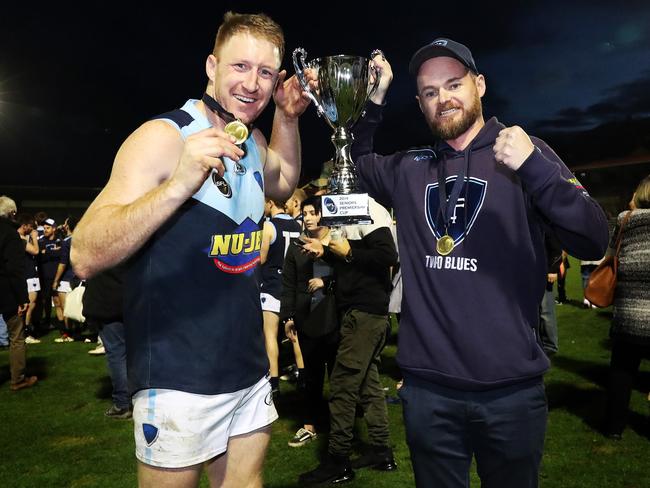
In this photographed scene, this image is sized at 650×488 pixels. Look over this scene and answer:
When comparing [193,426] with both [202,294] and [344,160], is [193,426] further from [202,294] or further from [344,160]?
[344,160]

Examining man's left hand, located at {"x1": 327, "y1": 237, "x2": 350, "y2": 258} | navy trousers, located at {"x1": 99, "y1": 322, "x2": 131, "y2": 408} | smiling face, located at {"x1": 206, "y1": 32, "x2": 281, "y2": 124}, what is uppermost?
smiling face, located at {"x1": 206, "y1": 32, "x2": 281, "y2": 124}

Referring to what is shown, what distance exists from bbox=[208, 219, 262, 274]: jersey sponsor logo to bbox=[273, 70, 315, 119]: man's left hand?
0.77 m

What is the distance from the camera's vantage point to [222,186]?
6.50 ft

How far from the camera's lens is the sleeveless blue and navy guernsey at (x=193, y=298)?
1.88m

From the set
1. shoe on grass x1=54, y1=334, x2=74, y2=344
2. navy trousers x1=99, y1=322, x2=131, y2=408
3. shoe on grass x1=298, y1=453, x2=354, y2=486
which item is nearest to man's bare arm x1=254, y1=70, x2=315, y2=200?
shoe on grass x1=298, y1=453, x2=354, y2=486

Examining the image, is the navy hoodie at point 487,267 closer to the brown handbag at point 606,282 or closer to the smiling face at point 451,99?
the smiling face at point 451,99

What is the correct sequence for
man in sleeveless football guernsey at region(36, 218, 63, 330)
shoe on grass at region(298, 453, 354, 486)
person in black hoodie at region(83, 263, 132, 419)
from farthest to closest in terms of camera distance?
man in sleeveless football guernsey at region(36, 218, 63, 330)
person in black hoodie at region(83, 263, 132, 419)
shoe on grass at region(298, 453, 354, 486)

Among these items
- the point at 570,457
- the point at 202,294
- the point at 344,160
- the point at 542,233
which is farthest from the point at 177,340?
the point at 570,457

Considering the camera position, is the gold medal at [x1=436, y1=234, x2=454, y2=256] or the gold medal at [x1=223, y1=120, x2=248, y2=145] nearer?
the gold medal at [x1=223, y1=120, x2=248, y2=145]

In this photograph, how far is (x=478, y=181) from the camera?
7.14 feet

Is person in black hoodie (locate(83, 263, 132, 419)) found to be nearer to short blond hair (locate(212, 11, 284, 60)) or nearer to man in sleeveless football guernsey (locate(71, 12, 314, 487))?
man in sleeveless football guernsey (locate(71, 12, 314, 487))

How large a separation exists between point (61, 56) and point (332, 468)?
152 ft

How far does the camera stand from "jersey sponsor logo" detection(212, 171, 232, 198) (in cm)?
196

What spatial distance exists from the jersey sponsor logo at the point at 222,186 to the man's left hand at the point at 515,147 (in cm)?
105
